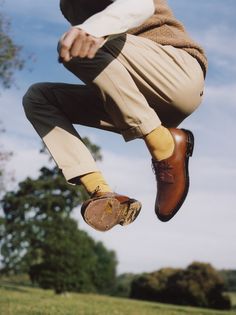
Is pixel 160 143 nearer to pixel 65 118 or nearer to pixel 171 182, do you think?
pixel 171 182

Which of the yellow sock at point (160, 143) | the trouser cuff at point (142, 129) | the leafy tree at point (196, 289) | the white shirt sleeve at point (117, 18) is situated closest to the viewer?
the white shirt sleeve at point (117, 18)

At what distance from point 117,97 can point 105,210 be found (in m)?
0.73

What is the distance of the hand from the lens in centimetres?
288

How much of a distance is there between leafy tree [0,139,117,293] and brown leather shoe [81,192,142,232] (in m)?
43.9

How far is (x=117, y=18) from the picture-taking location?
3105mm

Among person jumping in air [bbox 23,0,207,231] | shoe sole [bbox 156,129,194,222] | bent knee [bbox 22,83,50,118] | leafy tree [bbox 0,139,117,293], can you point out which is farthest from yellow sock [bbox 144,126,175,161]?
leafy tree [bbox 0,139,117,293]

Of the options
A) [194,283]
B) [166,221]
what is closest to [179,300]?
[194,283]

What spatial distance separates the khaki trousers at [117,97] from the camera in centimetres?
342

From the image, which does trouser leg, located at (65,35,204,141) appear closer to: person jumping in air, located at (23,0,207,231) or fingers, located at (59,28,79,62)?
person jumping in air, located at (23,0,207,231)

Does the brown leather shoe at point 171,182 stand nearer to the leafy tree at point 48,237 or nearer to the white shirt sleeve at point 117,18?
the white shirt sleeve at point 117,18

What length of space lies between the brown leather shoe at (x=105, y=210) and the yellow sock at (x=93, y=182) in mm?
85

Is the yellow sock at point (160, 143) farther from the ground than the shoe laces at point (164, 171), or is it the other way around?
the yellow sock at point (160, 143)

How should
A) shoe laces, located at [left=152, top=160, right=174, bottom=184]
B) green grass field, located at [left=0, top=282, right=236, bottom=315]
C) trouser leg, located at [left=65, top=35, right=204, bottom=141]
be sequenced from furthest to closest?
1. green grass field, located at [left=0, top=282, right=236, bottom=315]
2. shoe laces, located at [left=152, top=160, right=174, bottom=184]
3. trouser leg, located at [left=65, top=35, right=204, bottom=141]

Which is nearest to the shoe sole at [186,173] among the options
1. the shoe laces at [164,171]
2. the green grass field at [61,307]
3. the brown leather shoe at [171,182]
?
the brown leather shoe at [171,182]
